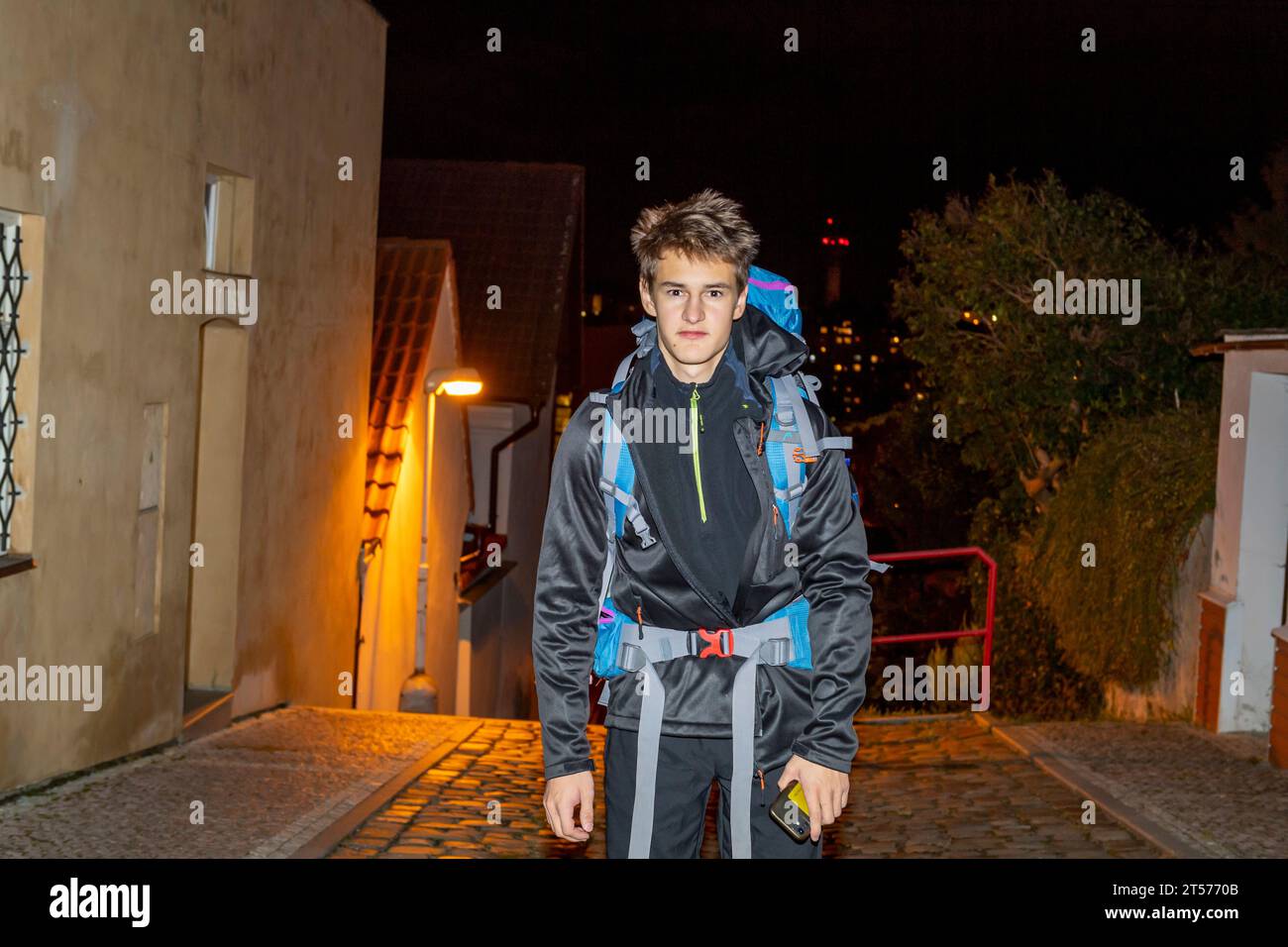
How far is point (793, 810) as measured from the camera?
3.51 metres

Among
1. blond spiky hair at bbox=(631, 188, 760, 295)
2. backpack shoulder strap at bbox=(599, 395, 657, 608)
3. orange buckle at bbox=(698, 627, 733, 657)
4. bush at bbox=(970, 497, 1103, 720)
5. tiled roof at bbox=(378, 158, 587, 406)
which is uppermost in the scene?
tiled roof at bbox=(378, 158, 587, 406)

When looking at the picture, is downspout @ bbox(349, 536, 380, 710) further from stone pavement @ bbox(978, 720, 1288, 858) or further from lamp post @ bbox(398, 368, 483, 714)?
stone pavement @ bbox(978, 720, 1288, 858)

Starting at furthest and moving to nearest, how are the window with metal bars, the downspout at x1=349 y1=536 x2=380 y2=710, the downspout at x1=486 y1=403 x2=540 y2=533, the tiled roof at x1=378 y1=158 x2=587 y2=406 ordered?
the tiled roof at x1=378 y1=158 x2=587 y2=406
the downspout at x1=486 y1=403 x2=540 y2=533
the downspout at x1=349 y1=536 x2=380 y2=710
the window with metal bars

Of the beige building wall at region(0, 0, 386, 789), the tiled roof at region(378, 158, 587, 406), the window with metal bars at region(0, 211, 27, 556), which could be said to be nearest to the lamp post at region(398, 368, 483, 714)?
the beige building wall at region(0, 0, 386, 789)

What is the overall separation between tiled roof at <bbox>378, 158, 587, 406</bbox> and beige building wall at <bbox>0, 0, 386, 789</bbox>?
8.93 m

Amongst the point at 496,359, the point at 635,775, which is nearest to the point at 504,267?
the point at 496,359

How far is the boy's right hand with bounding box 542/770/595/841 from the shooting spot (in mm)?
3508

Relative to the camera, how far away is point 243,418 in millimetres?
10977

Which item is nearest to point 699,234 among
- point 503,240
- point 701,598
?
point 701,598

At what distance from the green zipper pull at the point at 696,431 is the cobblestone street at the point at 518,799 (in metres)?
3.65

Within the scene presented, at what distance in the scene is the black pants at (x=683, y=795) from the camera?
142 inches

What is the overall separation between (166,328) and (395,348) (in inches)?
283
